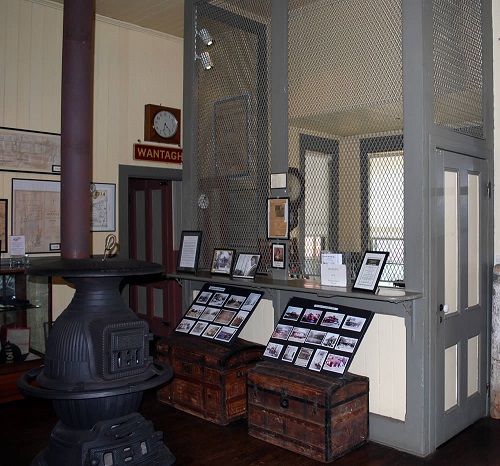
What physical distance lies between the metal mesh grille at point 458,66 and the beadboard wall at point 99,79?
320cm

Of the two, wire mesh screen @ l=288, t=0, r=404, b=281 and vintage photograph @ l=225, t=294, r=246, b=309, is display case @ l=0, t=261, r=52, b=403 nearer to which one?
vintage photograph @ l=225, t=294, r=246, b=309

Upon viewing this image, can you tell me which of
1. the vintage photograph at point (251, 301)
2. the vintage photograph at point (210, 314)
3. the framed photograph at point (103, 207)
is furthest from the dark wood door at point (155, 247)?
the vintage photograph at point (251, 301)

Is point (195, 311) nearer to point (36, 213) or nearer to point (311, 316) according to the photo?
point (311, 316)

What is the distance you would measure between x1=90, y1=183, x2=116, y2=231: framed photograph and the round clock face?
2.65 ft

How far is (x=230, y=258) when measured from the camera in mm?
4492

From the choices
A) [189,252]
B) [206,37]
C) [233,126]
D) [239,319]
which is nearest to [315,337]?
[239,319]

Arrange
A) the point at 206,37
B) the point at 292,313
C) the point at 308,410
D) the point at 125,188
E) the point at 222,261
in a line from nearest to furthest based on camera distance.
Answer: the point at 308,410 < the point at 292,313 < the point at 222,261 < the point at 206,37 < the point at 125,188

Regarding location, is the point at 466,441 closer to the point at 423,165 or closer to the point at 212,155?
the point at 423,165

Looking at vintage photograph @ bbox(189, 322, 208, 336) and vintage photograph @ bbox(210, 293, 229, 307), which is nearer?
vintage photograph @ bbox(189, 322, 208, 336)

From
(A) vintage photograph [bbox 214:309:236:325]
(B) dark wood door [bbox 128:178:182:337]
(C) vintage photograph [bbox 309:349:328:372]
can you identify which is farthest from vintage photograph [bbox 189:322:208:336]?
(B) dark wood door [bbox 128:178:182:337]

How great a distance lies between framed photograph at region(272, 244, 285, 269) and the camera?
4174mm

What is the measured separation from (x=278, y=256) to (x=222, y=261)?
1.85ft

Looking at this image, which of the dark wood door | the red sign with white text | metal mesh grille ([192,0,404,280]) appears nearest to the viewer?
metal mesh grille ([192,0,404,280])

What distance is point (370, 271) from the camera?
11.4 ft
